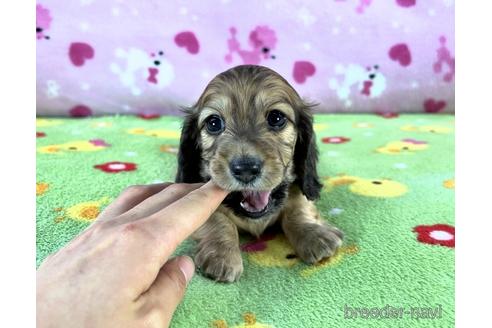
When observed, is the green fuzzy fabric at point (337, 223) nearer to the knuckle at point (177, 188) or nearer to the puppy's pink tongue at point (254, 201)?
the puppy's pink tongue at point (254, 201)

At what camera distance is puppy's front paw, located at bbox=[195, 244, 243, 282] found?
4.71 ft

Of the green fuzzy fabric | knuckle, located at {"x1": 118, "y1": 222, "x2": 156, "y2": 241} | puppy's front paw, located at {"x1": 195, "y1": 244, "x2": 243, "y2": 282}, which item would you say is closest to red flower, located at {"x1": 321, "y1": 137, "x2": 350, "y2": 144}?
the green fuzzy fabric

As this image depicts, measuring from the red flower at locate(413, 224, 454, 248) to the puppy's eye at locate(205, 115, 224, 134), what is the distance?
787 millimetres

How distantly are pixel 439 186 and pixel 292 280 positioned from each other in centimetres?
106

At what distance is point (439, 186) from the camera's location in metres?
2.17

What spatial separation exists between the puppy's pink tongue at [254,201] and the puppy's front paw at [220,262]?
5.9 inches

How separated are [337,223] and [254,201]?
0.38m

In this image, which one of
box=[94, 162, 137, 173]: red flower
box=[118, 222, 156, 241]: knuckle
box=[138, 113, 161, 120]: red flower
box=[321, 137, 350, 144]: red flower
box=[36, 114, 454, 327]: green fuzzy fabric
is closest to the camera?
box=[118, 222, 156, 241]: knuckle

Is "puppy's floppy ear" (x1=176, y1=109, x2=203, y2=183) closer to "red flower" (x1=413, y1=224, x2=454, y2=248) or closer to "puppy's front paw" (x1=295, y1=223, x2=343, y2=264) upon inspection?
"puppy's front paw" (x1=295, y1=223, x2=343, y2=264)

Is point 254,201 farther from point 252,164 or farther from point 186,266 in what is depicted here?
point 186,266

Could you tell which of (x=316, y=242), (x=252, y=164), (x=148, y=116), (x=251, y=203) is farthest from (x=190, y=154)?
(x=148, y=116)

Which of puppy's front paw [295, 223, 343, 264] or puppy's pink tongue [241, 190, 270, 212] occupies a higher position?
puppy's pink tongue [241, 190, 270, 212]

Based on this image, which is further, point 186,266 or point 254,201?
point 254,201

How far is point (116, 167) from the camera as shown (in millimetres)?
2412
